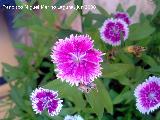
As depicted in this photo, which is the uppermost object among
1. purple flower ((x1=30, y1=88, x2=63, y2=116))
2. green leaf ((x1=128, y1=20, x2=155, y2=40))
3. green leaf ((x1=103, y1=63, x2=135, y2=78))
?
green leaf ((x1=128, y1=20, x2=155, y2=40))

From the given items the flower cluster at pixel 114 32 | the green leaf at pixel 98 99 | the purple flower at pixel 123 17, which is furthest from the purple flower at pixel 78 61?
the purple flower at pixel 123 17

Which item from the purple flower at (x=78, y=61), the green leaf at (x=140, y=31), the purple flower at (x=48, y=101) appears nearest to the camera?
the purple flower at (x=78, y=61)

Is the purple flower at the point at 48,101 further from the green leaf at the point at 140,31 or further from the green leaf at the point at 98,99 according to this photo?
the green leaf at the point at 140,31

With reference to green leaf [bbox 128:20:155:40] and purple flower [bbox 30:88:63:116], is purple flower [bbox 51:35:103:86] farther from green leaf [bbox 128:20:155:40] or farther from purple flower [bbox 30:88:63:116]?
green leaf [bbox 128:20:155:40]

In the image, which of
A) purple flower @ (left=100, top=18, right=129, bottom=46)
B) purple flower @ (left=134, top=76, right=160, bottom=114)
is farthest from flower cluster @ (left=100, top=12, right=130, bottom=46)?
purple flower @ (left=134, top=76, right=160, bottom=114)

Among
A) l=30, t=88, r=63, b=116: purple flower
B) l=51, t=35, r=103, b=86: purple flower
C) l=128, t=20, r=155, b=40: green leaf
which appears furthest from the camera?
l=128, t=20, r=155, b=40: green leaf

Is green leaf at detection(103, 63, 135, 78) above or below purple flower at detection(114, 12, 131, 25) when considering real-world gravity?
below

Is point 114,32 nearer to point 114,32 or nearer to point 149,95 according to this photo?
point 114,32
